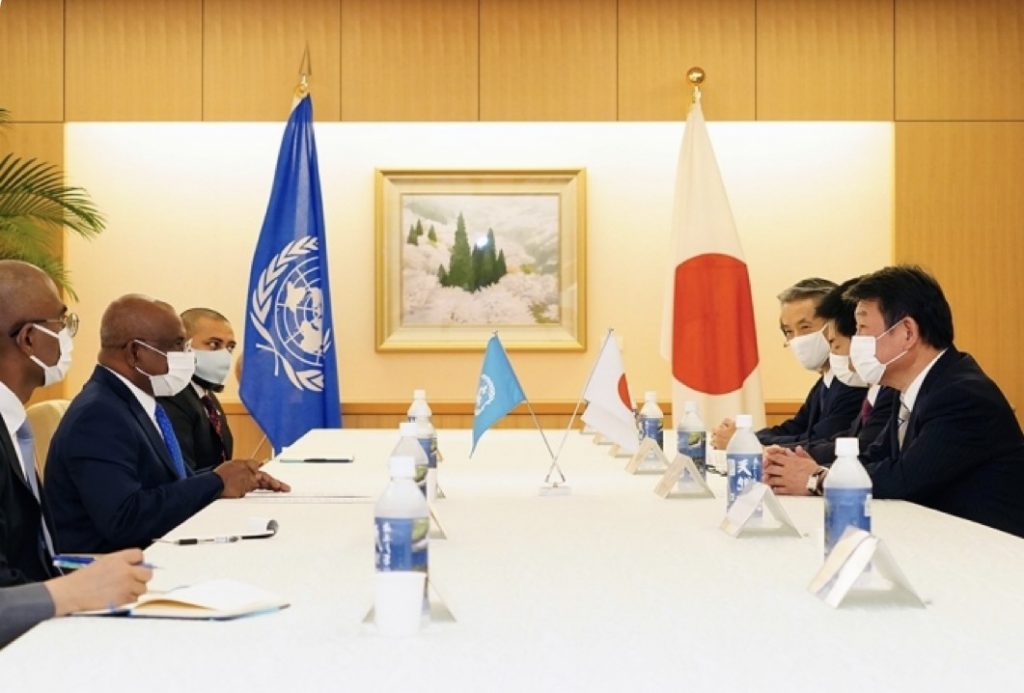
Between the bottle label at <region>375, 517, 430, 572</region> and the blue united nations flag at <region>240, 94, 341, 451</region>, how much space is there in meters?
5.56

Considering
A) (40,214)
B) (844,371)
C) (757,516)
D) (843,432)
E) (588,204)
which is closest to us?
(757,516)

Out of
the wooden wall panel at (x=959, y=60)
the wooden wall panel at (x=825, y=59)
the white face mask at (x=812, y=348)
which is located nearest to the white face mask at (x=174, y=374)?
the white face mask at (x=812, y=348)

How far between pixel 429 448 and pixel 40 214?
4.08m

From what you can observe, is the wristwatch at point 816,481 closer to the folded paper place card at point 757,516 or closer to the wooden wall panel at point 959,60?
the folded paper place card at point 757,516

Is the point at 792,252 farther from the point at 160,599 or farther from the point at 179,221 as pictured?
the point at 160,599

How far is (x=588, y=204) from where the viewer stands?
8.03 metres

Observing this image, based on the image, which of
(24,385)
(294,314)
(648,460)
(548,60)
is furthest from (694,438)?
(548,60)

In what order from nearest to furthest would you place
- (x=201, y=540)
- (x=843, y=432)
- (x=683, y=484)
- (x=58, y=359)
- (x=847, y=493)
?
(x=847, y=493)
(x=201, y=540)
(x=58, y=359)
(x=683, y=484)
(x=843, y=432)

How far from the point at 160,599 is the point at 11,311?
1426 mm

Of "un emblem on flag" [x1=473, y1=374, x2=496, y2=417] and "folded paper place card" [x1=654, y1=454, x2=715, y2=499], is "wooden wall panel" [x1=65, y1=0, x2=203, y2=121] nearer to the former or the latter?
"un emblem on flag" [x1=473, y1=374, x2=496, y2=417]

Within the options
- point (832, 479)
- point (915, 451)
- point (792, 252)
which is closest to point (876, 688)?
A: point (832, 479)

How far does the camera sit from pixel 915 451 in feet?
12.1

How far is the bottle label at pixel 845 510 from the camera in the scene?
2352 mm

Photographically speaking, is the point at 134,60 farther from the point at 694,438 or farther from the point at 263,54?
the point at 694,438
